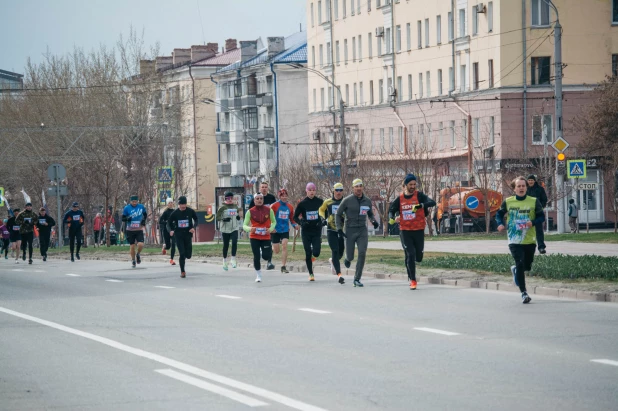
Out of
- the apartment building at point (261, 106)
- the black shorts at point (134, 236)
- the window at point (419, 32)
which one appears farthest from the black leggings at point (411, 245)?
the apartment building at point (261, 106)

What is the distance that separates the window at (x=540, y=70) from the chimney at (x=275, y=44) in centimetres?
3680

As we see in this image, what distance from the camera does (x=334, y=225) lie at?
953 inches

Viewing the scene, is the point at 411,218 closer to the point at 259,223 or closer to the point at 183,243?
the point at 259,223

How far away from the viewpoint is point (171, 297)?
20.9 m

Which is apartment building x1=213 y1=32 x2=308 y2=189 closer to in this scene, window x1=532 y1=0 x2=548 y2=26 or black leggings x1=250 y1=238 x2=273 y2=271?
window x1=532 y1=0 x2=548 y2=26

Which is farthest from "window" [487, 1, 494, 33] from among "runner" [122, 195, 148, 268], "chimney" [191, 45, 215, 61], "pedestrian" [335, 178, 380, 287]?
"chimney" [191, 45, 215, 61]

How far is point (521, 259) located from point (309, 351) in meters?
6.24

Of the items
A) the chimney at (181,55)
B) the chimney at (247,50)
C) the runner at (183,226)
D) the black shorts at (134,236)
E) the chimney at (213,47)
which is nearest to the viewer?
the runner at (183,226)

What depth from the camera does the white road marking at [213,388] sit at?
9.49 m

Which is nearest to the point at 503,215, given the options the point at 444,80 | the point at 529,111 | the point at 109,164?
the point at 109,164

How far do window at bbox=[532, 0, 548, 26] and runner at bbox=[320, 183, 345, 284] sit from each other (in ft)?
144

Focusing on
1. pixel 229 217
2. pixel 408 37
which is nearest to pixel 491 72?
pixel 408 37

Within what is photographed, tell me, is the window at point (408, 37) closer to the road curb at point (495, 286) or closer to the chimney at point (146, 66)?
the chimney at point (146, 66)

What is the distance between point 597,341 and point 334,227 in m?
11.4
